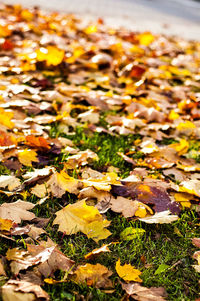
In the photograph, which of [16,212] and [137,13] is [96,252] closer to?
[16,212]

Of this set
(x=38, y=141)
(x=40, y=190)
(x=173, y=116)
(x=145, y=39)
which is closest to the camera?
(x=40, y=190)

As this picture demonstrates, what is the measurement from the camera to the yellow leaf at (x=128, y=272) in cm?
137

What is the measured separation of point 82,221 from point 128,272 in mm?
342

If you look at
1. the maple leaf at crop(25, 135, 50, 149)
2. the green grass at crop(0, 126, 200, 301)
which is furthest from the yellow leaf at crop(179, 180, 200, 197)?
the maple leaf at crop(25, 135, 50, 149)

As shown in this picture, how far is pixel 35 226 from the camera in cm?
159

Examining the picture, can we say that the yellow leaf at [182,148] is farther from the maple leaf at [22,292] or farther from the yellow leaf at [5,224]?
the maple leaf at [22,292]

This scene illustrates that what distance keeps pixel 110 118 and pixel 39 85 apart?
2.73 feet

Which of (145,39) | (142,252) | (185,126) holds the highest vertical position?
(145,39)

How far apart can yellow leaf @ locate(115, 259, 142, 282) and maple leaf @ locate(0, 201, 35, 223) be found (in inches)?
19.6

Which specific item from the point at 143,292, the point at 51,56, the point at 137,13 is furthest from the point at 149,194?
the point at 137,13

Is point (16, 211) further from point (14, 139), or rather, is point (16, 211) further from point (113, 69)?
point (113, 69)

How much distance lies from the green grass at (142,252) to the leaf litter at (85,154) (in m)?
0.02

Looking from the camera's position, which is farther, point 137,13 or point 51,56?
point 137,13

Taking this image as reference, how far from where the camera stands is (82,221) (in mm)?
1600
